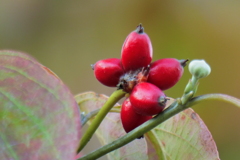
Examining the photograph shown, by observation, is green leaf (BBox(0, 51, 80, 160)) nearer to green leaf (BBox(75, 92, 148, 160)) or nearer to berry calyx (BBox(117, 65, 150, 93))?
berry calyx (BBox(117, 65, 150, 93))

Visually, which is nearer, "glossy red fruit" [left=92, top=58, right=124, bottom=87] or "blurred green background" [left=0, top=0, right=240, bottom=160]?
"glossy red fruit" [left=92, top=58, right=124, bottom=87]

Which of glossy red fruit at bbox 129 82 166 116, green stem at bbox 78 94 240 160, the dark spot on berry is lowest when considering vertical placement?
the dark spot on berry

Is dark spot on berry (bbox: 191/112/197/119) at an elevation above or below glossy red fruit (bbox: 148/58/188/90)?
below

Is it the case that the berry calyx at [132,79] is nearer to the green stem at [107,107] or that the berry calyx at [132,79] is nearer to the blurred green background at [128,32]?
the green stem at [107,107]

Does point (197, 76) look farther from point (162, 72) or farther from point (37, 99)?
point (37, 99)

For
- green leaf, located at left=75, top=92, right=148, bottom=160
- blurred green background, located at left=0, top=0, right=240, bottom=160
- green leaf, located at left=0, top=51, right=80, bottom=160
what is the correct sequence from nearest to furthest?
green leaf, located at left=0, top=51, right=80, bottom=160, green leaf, located at left=75, top=92, right=148, bottom=160, blurred green background, located at left=0, top=0, right=240, bottom=160

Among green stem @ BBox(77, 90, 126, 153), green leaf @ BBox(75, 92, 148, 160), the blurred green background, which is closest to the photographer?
green stem @ BBox(77, 90, 126, 153)

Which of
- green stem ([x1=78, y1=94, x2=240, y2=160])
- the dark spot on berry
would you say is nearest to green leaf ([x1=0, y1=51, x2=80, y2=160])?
green stem ([x1=78, y1=94, x2=240, y2=160])
